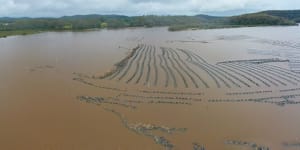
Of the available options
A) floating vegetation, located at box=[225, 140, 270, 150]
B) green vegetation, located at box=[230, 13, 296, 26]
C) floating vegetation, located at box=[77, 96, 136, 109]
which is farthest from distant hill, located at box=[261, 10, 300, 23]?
floating vegetation, located at box=[225, 140, 270, 150]

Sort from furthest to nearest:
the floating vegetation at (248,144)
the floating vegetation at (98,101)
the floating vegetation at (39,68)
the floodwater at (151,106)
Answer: the floating vegetation at (39,68)
the floating vegetation at (98,101)
the floodwater at (151,106)
the floating vegetation at (248,144)

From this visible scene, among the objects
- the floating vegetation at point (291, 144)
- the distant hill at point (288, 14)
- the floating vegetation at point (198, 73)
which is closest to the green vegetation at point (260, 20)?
the distant hill at point (288, 14)

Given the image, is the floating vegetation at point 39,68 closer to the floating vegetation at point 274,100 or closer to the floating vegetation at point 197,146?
the floating vegetation at point 274,100

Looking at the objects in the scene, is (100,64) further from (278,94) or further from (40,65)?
(278,94)

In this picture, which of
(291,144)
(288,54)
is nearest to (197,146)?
(291,144)

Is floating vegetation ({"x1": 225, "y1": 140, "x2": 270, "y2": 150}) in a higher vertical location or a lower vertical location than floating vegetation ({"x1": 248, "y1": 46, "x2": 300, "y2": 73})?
lower

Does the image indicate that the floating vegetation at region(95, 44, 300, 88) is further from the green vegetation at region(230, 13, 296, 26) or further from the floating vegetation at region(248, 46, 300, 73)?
the green vegetation at region(230, 13, 296, 26)

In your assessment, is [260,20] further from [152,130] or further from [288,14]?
[152,130]

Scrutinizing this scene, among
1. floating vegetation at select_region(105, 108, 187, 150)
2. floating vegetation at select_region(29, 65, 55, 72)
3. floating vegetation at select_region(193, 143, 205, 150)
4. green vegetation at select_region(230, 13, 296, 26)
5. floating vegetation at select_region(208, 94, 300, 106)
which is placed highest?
green vegetation at select_region(230, 13, 296, 26)

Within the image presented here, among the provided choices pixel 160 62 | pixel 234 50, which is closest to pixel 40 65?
pixel 160 62
